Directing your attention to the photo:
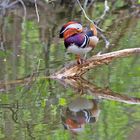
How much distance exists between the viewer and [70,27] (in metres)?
7.37

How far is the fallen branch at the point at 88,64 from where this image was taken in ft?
24.2

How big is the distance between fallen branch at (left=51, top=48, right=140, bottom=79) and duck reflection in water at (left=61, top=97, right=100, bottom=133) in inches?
26.4

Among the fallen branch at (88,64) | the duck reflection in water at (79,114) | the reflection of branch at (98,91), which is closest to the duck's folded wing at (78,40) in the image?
the fallen branch at (88,64)

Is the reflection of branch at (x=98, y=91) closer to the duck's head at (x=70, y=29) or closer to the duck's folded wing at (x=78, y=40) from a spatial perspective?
the duck's folded wing at (x=78, y=40)

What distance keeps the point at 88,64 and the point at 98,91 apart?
0.42 m

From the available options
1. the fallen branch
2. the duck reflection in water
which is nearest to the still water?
the duck reflection in water

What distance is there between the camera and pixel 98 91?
7.39m

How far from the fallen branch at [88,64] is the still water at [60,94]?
0.37ft

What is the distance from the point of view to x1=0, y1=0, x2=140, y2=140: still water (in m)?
6.02

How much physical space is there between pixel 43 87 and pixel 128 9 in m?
6.40

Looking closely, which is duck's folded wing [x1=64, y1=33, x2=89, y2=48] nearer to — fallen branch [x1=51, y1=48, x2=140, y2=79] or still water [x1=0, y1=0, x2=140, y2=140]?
fallen branch [x1=51, y1=48, x2=140, y2=79]

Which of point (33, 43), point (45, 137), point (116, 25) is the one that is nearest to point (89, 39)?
point (45, 137)

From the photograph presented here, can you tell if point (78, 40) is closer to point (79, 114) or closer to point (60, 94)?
point (60, 94)

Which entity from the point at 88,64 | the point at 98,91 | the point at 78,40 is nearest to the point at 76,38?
the point at 78,40
